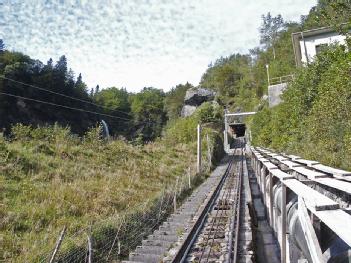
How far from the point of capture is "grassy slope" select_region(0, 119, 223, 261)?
8273mm

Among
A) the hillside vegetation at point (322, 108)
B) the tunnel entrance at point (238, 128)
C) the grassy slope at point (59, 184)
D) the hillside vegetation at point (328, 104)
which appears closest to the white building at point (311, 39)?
the hillside vegetation at point (322, 108)

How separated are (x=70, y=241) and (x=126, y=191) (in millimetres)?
5389

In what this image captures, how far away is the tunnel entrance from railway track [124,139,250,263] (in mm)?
62307

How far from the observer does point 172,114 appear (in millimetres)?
103250

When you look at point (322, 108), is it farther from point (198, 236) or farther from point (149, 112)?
point (149, 112)

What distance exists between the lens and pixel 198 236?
32.8 ft

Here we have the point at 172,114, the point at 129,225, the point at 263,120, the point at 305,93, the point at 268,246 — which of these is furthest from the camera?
the point at 172,114

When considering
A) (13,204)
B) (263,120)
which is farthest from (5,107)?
(13,204)

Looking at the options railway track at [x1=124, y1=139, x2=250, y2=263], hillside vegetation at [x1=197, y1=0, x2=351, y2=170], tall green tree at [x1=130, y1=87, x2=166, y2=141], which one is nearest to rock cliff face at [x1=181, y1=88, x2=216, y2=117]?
tall green tree at [x1=130, y1=87, x2=166, y2=141]

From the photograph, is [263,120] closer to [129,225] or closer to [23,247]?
[129,225]

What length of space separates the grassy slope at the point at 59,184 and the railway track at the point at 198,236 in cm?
157

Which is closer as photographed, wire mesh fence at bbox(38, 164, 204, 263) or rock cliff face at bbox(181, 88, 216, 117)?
wire mesh fence at bbox(38, 164, 204, 263)

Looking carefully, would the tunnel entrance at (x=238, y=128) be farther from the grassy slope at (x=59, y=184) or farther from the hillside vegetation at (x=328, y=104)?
the grassy slope at (x=59, y=184)

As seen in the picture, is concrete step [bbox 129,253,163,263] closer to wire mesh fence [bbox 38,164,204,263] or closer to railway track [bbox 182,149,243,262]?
railway track [bbox 182,149,243,262]
